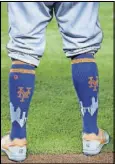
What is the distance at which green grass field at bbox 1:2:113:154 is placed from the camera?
9.62 feet

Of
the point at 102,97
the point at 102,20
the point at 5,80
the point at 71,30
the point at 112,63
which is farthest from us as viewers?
the point at 102,20

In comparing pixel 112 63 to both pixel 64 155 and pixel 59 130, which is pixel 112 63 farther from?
pixel 64 155

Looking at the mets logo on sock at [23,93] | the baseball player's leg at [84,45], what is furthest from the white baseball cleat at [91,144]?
the mets logo on sock at [23,93]

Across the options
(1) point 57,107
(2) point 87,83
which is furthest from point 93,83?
(1) point 57,107

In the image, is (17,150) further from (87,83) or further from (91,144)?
(87,83)

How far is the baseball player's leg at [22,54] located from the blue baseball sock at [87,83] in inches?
8.5

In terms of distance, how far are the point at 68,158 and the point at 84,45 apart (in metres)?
0.58

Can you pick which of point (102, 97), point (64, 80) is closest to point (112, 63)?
point (64, 80)

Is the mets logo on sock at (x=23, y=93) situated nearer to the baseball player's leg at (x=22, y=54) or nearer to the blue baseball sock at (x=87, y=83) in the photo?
the baseball player's leg at (x=22, y=54)

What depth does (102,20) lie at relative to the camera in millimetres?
6777

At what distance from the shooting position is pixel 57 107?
3.46m

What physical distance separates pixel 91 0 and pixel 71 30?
18 cm

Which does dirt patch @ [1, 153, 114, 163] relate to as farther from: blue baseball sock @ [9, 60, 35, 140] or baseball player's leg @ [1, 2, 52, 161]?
blue baseball sock @ [9, 60, 35, 140]

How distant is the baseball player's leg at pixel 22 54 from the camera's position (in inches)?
103
